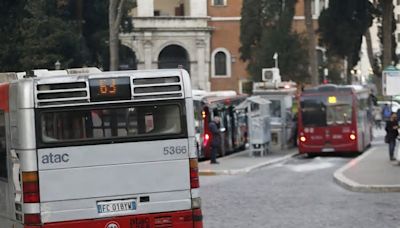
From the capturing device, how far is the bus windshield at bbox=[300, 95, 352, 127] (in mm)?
36688

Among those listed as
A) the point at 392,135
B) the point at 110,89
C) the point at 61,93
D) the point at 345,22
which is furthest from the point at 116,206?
the point at 345,22

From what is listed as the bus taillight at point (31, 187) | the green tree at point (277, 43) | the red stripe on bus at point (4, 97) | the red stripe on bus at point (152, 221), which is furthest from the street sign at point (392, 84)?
the green tree at point (277, 43)

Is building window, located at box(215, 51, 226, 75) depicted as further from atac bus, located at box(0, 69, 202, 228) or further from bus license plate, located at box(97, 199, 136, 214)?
bus license plate, located at box(97, 199, 136, 214)

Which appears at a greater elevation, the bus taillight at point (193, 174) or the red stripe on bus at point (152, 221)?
the bus taillight at point (193, 174)

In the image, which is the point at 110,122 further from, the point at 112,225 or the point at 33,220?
the point at 33,220

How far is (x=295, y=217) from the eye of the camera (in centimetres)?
1664

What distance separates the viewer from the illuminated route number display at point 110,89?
10984 mm

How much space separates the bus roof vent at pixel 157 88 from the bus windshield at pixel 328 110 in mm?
26060

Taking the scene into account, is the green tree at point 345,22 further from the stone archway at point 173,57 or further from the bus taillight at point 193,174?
the bus taillight at point 193,174

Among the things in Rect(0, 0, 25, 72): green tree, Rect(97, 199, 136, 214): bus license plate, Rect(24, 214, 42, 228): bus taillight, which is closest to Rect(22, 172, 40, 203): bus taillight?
Rect(24, 214, 42, 228): bus taillight

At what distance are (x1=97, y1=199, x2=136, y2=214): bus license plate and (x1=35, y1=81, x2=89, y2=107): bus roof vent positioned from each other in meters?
1.30

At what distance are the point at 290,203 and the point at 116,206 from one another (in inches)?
344

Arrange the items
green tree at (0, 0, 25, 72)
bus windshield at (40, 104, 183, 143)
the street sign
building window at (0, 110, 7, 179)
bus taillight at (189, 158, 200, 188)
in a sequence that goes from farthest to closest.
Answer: green tree at (0, 0, 25, 72) → the street sign → building window at (0, 110, 7, 179) → bus taillight at (189, 158, 200, 188) → bus windshield at (40, 104, 183, 143)

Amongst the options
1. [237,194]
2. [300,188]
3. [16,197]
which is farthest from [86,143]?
[300,188]
